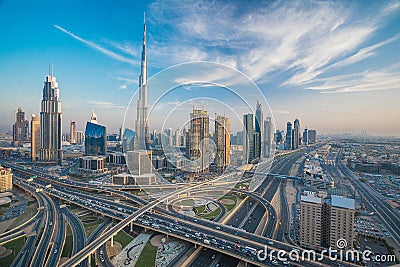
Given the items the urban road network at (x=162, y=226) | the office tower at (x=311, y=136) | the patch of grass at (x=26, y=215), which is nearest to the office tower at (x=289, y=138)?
the office tower at (x=311, y=136)

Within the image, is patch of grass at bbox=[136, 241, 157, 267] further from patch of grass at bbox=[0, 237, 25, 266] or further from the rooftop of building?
the rooftop of building

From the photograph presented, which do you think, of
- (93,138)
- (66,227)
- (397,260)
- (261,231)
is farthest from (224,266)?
(93,138)

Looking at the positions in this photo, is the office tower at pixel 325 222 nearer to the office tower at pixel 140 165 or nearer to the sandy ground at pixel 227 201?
the sandy ground at pixel 227 201

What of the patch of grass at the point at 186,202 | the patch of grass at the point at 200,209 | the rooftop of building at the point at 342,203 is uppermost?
the rooftop of building at the point at 342,203

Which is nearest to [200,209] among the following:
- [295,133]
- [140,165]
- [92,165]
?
[140,165]

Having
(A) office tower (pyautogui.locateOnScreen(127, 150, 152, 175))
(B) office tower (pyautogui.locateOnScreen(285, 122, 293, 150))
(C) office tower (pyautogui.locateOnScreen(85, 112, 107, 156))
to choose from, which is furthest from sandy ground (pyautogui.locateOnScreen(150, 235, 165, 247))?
(B) office tower (pyautogui.locateOnScreen(285, 122, 293, 150))

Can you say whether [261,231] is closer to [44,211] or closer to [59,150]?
[44,211]
